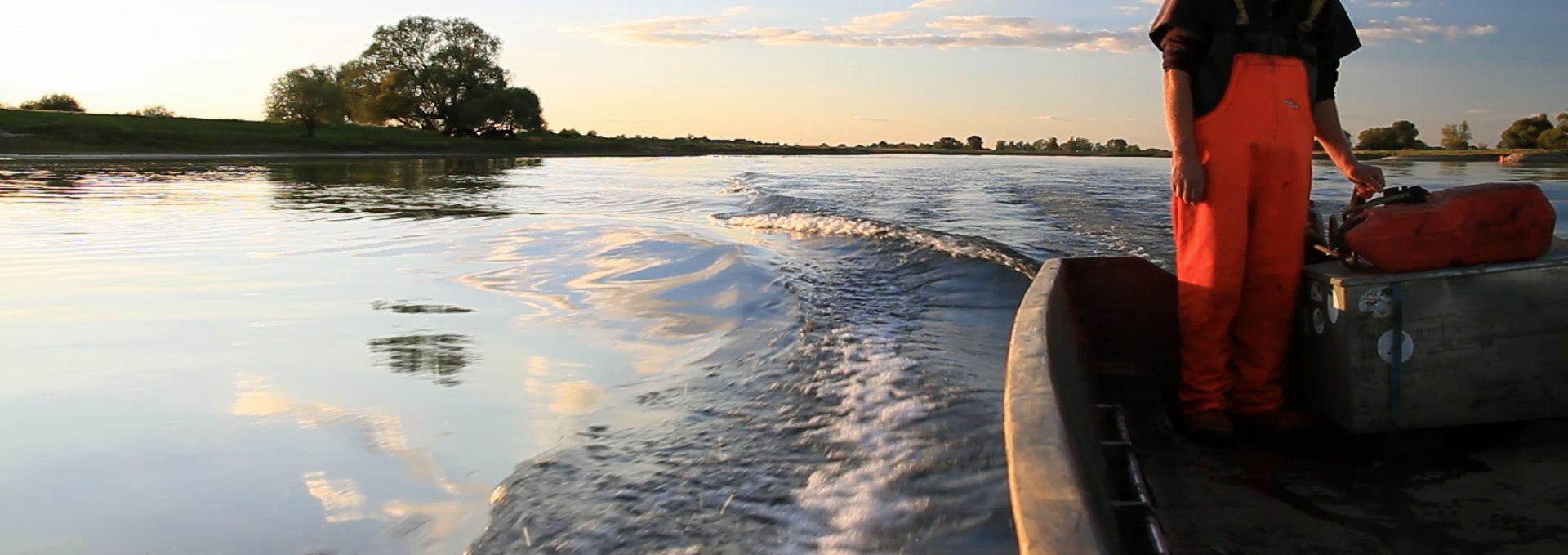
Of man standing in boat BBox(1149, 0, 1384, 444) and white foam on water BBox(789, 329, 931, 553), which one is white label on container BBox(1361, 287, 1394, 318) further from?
white foam on water BBox(789, 329, 931, 553)

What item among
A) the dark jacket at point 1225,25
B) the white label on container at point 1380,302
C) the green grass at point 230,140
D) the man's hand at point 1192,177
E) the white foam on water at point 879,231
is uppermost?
the green grass at point 230,140

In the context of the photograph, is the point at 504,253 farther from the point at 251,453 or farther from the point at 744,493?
the point at 744,493

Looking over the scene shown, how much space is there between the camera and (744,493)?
323 cm

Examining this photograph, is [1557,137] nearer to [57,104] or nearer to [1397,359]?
[1397,359]

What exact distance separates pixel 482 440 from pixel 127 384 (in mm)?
1856

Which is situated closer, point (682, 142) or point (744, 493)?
point (744, 493)

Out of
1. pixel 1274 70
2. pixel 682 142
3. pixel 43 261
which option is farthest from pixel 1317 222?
pixel 682 142

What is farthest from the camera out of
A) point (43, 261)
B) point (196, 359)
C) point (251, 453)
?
point (43, 261)

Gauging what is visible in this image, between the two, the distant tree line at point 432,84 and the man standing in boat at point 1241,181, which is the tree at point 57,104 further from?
the man standing in boat at point 1241,181

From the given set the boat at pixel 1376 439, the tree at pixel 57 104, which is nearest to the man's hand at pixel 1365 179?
the boat at pixel 1376 439

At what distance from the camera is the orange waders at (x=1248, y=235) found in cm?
325

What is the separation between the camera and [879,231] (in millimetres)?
10617

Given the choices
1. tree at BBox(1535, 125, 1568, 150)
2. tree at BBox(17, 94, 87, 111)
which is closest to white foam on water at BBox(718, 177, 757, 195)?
tree at BBox(1535, 125, 1568, 150)

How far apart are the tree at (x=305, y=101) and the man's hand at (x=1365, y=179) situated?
62.2 m
